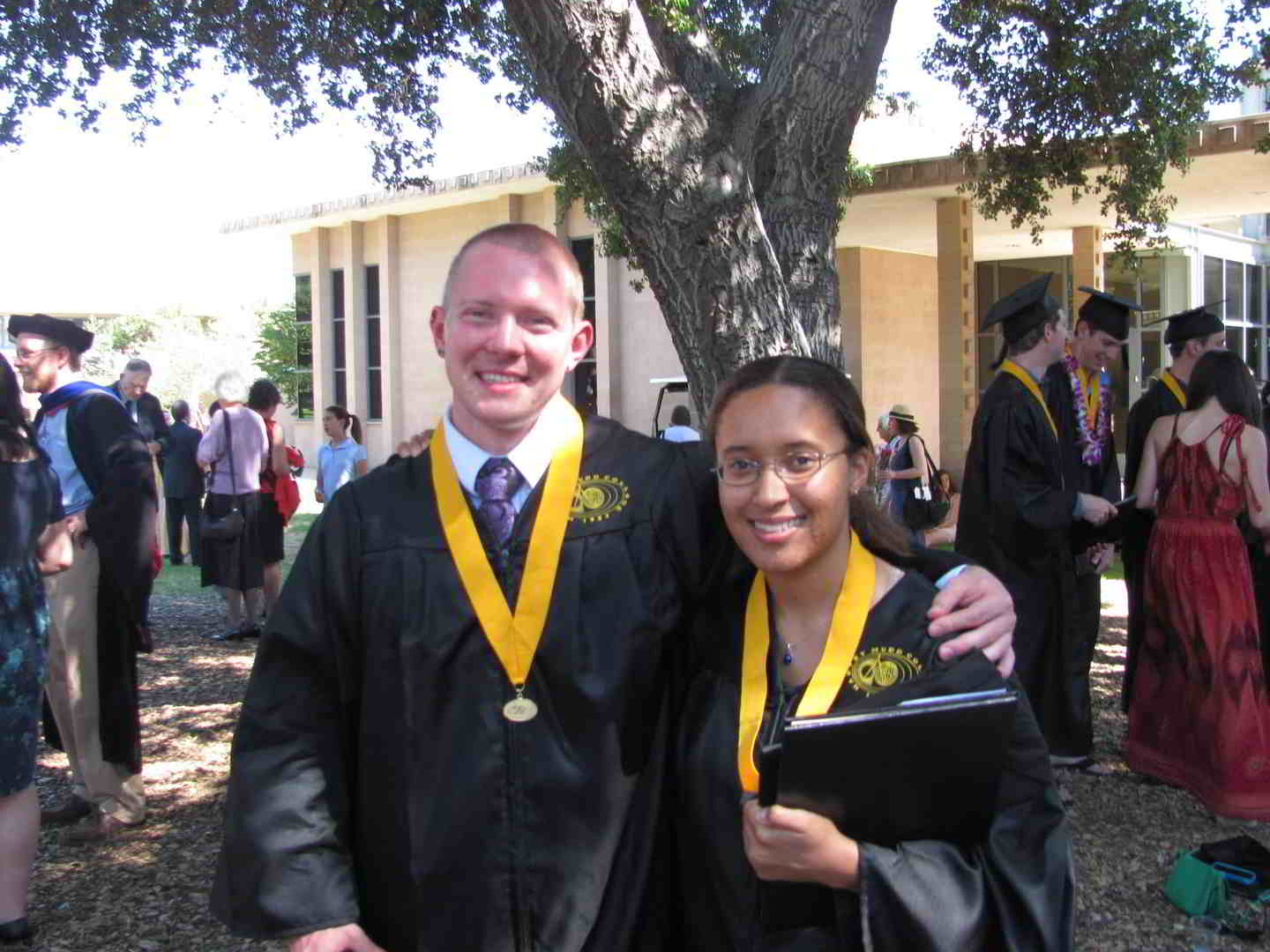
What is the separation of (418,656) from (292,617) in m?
0.26

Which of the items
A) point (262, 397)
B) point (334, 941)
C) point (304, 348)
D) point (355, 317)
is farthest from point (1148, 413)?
point (304, 348)

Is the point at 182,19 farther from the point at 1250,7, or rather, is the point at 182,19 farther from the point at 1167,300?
the point at 1167,300

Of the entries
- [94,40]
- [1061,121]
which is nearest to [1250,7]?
[1061,121]

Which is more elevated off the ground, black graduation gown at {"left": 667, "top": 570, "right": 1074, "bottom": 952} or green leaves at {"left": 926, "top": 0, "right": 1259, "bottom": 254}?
green leaves at {"left": 926, "top": 0, "right": 1259, "bottom": 254}

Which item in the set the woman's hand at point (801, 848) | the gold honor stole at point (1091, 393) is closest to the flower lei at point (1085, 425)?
the gold honor stole at point (1091, 393)

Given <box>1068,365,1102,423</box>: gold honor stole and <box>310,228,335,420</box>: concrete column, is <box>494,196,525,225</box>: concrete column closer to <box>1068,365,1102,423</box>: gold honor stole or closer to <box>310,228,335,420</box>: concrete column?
<box>310,228,335,420</box>: concrete column

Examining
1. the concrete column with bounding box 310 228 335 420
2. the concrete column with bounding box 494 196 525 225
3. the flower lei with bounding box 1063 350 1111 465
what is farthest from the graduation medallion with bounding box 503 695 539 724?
the concrete column with bounding box 310 228 335 420

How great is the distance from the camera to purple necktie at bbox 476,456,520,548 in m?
2.16

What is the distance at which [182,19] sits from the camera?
7.86 metres

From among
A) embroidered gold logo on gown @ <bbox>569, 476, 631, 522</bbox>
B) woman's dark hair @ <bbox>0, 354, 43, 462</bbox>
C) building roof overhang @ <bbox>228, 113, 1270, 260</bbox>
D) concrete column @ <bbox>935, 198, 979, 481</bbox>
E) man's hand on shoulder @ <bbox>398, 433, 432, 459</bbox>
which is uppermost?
building roof overhang @ <bbox>228, 113, 1270, 260</bbox>

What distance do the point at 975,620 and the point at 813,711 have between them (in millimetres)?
315

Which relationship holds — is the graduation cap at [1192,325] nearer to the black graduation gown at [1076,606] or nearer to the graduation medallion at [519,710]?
the black graduation gown at [1076,606]

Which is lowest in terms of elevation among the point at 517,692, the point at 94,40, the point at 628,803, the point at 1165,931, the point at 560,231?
the point at 1165,931

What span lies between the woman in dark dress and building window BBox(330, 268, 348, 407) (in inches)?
913
